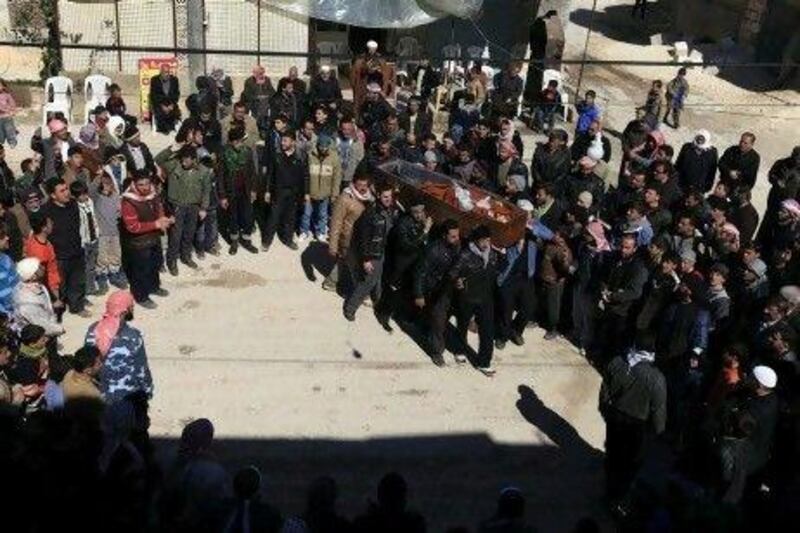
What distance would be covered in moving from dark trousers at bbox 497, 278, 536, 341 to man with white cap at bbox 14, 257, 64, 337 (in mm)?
4052

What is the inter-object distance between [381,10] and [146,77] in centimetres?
376

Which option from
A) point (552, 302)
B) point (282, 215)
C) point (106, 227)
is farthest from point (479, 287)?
point (106, 227)

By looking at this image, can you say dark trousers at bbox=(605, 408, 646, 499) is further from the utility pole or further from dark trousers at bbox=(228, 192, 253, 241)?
the utility pole

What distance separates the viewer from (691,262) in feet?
27.3

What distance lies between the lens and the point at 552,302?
373 inches

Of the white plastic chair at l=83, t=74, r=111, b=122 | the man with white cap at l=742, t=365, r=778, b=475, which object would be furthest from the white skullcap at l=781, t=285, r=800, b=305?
the white plastic chair at l=83, t=74, r=111, b=122

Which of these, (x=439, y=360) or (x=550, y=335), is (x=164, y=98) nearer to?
(x=439, y=360)

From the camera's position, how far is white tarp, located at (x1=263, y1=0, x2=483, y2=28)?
1488 cm

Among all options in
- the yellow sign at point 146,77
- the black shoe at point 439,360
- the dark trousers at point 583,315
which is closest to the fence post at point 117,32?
the yellow sign at point 146,77

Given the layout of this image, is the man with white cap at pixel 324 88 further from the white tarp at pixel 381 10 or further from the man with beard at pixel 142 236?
the man with beard at pixel 142 236

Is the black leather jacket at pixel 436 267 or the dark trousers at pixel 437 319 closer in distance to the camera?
the black leather jacket at pixel 436 267

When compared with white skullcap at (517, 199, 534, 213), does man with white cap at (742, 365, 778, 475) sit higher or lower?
lower

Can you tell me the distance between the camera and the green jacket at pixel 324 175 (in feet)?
Result: 35.0

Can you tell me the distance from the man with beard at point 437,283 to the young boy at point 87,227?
3.10 metres
